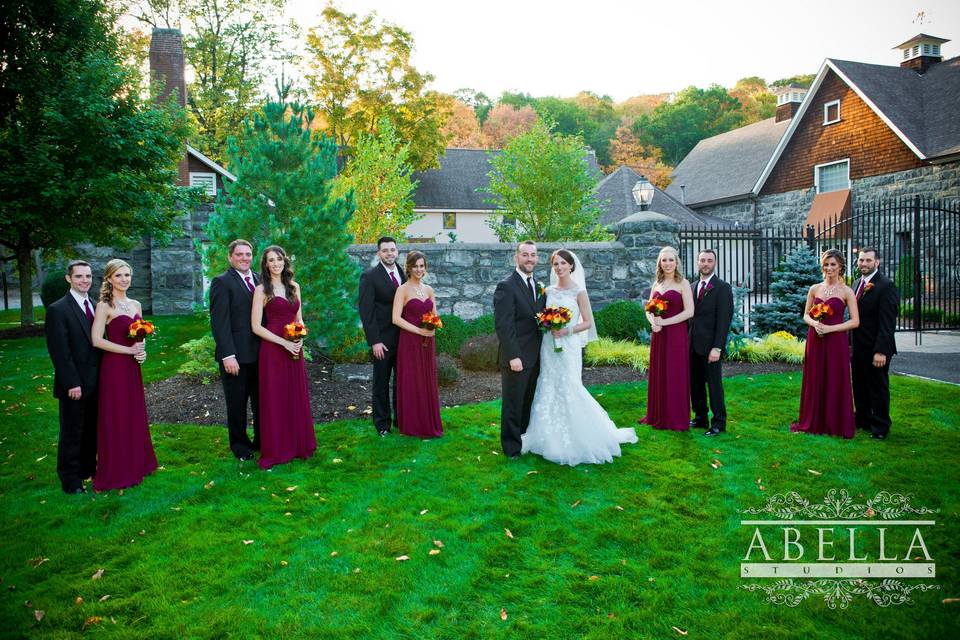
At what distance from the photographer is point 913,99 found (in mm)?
24828

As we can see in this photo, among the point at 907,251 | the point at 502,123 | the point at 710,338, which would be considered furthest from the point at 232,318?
the point at 502,123

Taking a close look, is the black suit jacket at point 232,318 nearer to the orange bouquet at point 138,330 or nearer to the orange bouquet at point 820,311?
the orange bouquet at point 138,330

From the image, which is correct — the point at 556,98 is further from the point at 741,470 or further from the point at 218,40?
the point at 741,470

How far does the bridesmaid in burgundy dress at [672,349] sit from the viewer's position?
7543 mm

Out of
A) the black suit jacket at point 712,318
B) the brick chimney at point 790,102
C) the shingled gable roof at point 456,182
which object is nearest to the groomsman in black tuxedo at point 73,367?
the black suit jacket at point 712,318

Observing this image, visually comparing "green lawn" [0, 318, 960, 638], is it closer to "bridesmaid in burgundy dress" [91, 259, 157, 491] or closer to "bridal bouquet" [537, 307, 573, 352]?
"bridesmaid in burgundy dress" [91, 259, 157, 491]

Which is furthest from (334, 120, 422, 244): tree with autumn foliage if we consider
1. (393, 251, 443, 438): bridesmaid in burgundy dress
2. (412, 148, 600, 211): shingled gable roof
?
(412, 148, 600, 211): shingled gable roof

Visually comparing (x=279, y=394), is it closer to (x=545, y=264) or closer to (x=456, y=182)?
(x=545, y=264)

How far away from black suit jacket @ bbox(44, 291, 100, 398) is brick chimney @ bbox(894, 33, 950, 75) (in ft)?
107

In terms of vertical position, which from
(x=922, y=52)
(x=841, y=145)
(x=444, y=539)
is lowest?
(x=444, y=539)

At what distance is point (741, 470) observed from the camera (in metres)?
6.20

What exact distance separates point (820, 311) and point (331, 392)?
6645 mm

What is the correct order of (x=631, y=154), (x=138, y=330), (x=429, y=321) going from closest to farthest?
(x=138, y=330)
(x=429, y=321)
(x=631, y=154)

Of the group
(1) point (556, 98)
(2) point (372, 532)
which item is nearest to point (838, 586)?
(2) point (372, 532)
